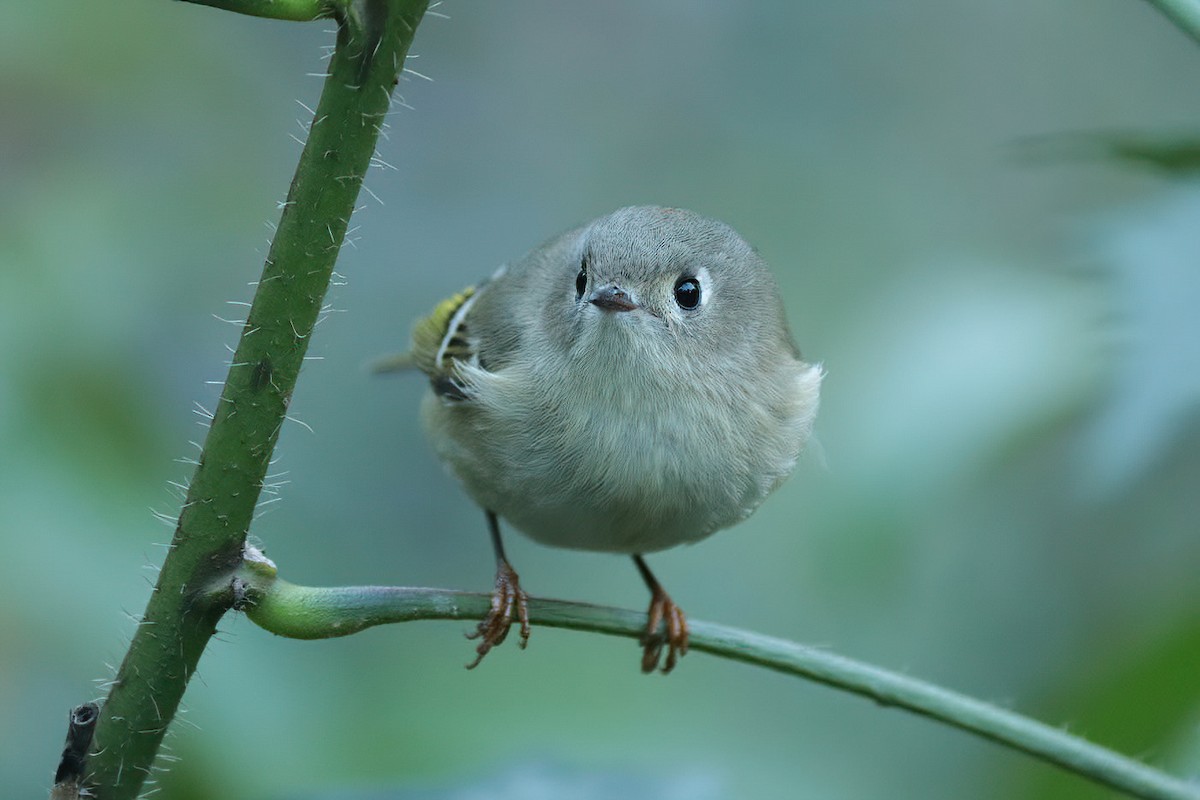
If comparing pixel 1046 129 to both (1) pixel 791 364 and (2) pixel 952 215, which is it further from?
(1) pixel 791 364

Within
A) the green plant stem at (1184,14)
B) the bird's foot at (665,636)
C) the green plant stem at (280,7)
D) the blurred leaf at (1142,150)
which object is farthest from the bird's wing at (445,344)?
the green plant stem at (1184,14)

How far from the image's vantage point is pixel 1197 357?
1.71 metres

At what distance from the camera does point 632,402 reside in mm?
2420

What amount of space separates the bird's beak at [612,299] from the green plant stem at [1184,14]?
4.14ft

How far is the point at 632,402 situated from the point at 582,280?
0.31 metres

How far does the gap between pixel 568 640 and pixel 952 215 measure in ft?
10.3

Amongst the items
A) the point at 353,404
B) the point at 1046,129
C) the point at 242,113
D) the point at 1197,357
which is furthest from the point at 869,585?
the point at 1046,129

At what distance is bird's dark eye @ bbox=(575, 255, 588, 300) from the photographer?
2547 mm

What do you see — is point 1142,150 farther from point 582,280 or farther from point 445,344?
point 445,344

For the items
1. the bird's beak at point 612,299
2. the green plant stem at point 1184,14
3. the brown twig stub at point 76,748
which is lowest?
the brown twig stub at point 76,748

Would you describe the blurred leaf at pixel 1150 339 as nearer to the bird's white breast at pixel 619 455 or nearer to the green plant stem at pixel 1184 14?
the green plant stem at pixel 1184 14

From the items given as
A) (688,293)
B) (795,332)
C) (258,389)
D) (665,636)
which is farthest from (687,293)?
(795,332)

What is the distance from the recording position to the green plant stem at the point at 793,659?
1.40m

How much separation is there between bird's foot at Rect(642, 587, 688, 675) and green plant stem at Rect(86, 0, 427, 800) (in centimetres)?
125
